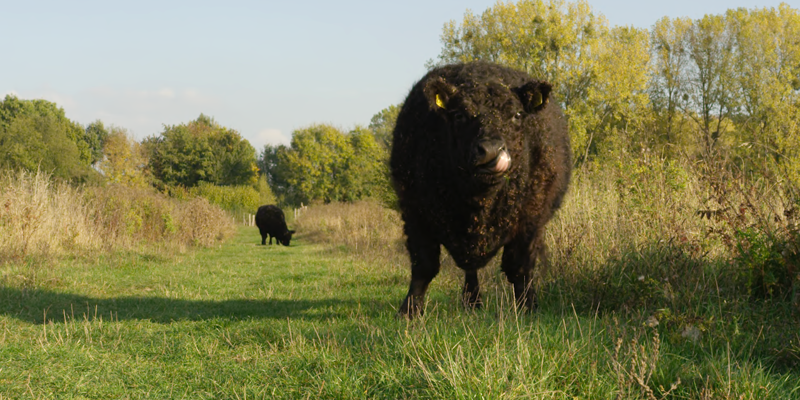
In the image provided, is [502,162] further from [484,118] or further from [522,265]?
[522,265]

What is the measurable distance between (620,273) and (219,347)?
12.7 feet

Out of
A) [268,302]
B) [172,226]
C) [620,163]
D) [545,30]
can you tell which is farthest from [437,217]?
[545,30]

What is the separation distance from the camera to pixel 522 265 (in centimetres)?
512

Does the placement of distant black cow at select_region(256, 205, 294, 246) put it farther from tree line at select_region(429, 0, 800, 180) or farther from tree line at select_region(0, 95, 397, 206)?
tree line at select_region(0, 95, 397, 206)

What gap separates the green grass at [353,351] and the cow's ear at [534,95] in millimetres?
1584

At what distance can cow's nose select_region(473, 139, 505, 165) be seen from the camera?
156 inches

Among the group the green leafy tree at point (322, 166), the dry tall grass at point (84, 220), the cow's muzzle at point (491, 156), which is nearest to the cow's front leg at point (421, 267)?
the cow's muzzle at point (491, 156)

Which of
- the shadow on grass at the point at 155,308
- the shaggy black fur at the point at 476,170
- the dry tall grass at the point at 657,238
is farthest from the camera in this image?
the shadow on grass at the point at 155,308

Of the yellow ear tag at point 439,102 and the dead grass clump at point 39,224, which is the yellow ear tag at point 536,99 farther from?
the dead grass clump at point 39,224

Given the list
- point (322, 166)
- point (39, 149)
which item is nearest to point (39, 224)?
point (39, 149)

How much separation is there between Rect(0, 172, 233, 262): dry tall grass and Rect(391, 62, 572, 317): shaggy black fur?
816cm

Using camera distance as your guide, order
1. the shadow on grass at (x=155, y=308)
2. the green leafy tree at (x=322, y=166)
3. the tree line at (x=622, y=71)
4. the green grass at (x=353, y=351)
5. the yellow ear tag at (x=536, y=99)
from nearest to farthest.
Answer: the green grass at (x=353, y=351), the yellow ear tag at (x=536, y=99), the shadow on grass at (x=155, y=308), the tree line at (x=622, y=71), the green leafy tree at (x=322, y=166)

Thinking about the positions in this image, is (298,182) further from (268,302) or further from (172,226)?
(268,302)

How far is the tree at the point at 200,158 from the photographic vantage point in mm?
55312
